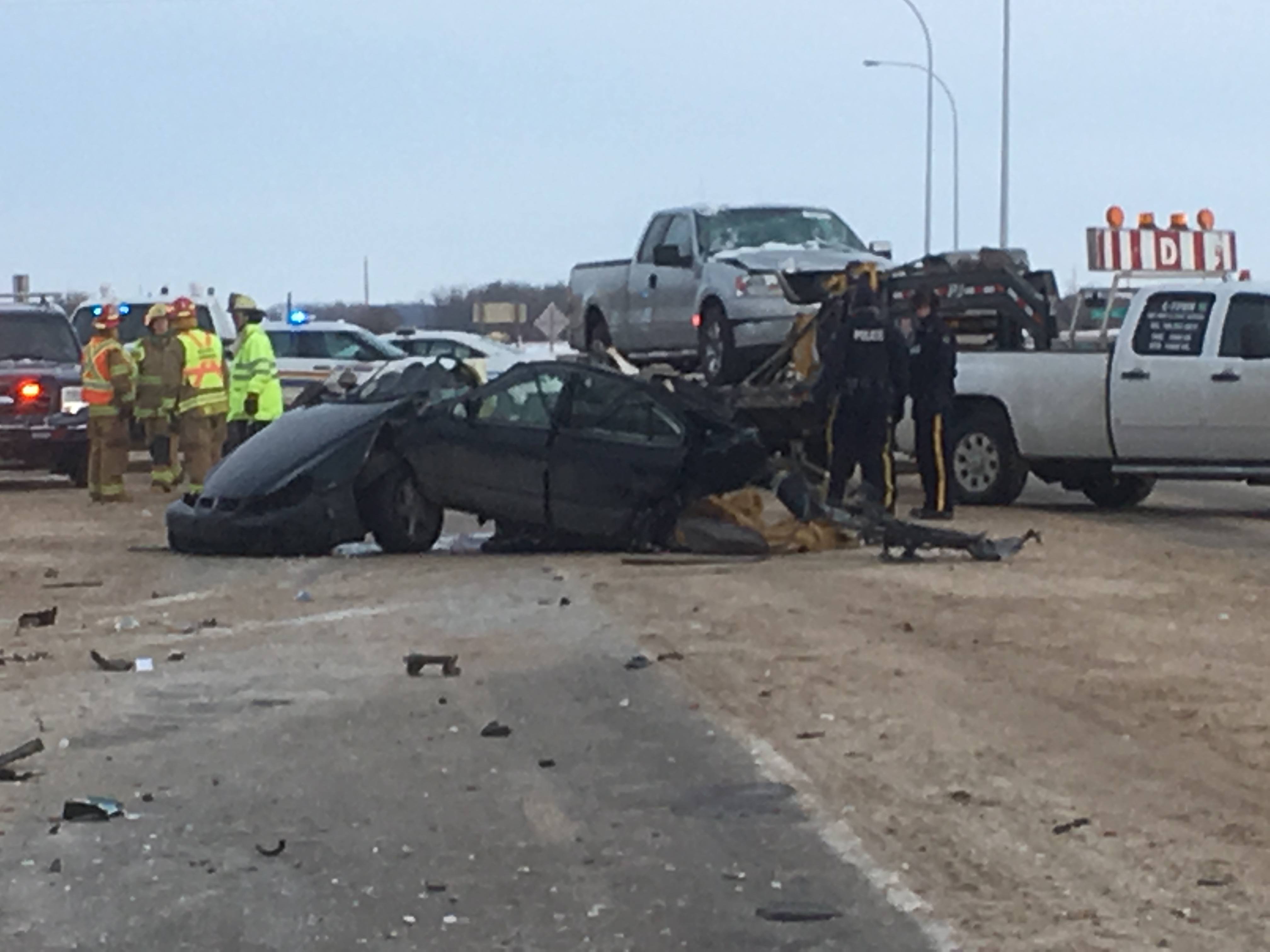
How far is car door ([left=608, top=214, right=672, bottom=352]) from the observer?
22.9 meters

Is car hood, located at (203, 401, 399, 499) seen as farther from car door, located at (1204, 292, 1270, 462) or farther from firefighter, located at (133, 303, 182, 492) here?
car door, located at (1204, 292, 1270, 462)

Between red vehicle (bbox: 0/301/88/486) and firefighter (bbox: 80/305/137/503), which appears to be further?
red vehicle (bbox: 0/301/88/486)

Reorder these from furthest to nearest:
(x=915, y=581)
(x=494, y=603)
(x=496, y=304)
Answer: (x=496, y=304)
(x=915, y=581)
(x=494, y=603)

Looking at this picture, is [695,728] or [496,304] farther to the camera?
[496,304]

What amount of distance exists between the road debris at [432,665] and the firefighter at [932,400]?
8.81 meters

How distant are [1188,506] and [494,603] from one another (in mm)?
10150

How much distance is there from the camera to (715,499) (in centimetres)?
1656

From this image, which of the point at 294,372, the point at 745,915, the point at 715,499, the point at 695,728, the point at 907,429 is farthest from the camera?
the point at 294,372

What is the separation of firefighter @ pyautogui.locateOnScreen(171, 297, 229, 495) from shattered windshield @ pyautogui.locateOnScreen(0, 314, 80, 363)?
3776 mm

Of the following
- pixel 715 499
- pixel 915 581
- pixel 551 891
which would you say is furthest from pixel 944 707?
pixel 715 499

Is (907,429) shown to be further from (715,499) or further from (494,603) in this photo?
(494,603)

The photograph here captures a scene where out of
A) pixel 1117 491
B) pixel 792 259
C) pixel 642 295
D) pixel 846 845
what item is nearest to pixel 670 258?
pixel 792 259

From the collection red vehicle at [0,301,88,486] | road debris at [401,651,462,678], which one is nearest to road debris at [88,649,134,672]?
road debris at [401,651,462,678]

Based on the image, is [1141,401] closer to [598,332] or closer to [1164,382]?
[1164,382]
